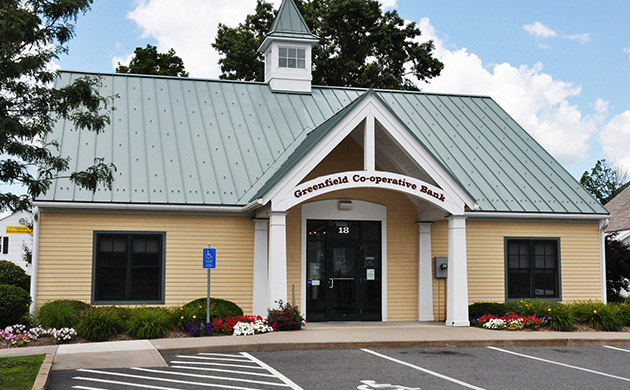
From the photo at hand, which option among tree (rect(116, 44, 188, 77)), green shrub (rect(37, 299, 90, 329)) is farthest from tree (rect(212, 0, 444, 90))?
green shrub (rect(37, 299, 90, 329))

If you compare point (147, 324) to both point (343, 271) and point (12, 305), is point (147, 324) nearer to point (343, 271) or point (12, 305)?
point (12, 305)

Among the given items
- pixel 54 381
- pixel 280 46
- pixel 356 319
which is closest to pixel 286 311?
pixel 356 319

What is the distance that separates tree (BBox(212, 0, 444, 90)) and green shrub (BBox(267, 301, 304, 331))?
864 inches

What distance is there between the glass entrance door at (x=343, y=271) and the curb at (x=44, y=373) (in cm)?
804

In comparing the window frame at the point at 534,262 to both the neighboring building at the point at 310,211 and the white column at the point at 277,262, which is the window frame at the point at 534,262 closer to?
the neighboring building at the point at 310,211

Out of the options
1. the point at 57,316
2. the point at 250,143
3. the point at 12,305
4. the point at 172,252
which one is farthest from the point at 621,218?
the point at 12,305

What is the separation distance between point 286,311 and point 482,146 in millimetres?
9485

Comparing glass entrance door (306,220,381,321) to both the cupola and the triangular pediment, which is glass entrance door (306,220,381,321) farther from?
the cupola

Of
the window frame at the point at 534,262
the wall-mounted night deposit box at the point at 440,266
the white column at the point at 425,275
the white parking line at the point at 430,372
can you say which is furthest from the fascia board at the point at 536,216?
the white parking line at the point at 430,372

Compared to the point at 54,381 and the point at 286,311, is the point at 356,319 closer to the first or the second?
the point at 286,311

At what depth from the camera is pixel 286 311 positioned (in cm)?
1592

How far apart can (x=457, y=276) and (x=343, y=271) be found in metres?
3.17

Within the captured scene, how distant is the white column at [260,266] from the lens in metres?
17.8

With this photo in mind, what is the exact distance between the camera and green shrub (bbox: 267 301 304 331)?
1575cm
